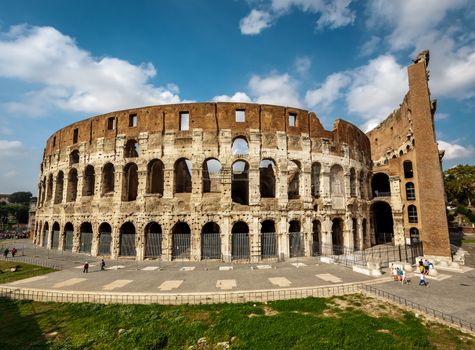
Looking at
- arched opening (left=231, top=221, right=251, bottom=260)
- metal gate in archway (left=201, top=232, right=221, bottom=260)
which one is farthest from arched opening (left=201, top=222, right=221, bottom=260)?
arched opening (left=231, top=221, right=251, bottom=260)

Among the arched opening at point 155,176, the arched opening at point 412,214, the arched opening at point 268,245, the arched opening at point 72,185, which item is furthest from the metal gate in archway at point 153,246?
the arched opening at point 412,214

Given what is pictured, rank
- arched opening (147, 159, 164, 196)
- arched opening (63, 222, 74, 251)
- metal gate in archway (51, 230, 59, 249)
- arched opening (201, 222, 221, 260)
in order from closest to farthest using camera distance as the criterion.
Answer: arched opening (201, 222, 221, 260) → arched opening (147, 159, 164, 196) → arched opening (63, 222, 74, 251) → metal gate in archway (51, 230, 59, 249)

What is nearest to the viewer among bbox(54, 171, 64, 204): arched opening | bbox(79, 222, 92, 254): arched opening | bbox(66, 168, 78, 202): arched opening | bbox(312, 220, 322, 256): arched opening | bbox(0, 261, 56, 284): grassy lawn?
bbox(0, 261, 56, 284): grassy lawn

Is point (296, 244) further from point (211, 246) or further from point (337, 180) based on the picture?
point (337, 180)

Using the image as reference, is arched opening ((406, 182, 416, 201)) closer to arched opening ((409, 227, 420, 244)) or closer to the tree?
arched opening ((409, 227, 420, 244))

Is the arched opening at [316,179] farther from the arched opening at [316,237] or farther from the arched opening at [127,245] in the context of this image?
the arched opening at [127,245]

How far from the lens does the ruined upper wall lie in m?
21.8

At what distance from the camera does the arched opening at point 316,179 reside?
2379 centimetres

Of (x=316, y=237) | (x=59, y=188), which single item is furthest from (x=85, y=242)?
(x=316, y=237)

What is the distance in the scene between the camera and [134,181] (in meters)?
25.1

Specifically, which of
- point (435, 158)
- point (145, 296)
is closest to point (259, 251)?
point (145, 296)

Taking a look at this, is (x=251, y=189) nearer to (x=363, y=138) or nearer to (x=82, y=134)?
(x=363, y=138)

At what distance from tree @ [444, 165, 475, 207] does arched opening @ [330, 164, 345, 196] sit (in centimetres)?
3436

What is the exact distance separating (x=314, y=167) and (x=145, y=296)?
18812 mm
